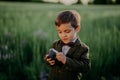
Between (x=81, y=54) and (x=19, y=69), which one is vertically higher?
(x=81, y=54)

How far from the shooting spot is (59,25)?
2166 mm

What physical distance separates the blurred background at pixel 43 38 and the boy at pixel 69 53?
792mm

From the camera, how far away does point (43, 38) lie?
3562 mm

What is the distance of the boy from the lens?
2102 millimetres

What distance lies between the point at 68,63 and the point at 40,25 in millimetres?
1814

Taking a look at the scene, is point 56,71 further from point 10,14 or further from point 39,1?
point 39,1

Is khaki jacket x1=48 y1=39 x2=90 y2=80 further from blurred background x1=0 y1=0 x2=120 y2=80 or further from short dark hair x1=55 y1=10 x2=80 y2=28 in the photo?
blurred background x1=0 y1=0 x2=120 y2=80

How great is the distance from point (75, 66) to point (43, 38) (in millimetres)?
1496

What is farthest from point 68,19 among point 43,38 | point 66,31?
point 43,38

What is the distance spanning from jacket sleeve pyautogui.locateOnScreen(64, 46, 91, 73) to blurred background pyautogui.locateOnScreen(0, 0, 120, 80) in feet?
2.69

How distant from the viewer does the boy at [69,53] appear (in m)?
2.10

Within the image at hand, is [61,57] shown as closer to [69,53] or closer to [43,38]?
[69,53]

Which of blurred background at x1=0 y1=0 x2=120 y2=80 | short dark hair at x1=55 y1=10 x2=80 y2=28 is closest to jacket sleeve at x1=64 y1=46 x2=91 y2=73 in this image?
short dark hair at x1=55 y1=10 x2=80 y2=28

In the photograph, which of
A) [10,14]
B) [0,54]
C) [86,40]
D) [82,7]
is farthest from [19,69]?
[82,7]
